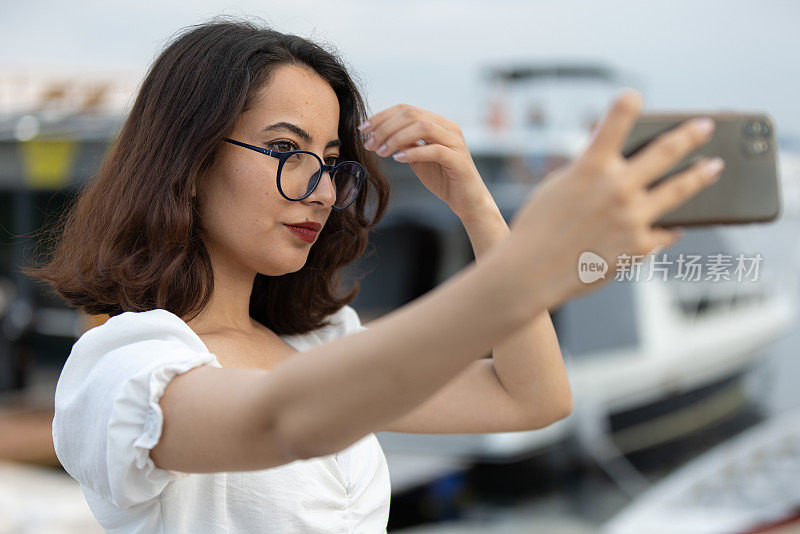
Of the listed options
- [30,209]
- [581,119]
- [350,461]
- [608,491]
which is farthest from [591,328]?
[350,461]

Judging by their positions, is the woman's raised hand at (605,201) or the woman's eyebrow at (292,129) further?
the woman's eyebrow at (292,129)

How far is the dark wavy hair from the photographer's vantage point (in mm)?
1149

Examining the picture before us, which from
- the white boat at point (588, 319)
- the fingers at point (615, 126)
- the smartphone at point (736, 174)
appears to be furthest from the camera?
the white boat at point (588, 319)

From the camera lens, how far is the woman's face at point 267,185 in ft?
3.84

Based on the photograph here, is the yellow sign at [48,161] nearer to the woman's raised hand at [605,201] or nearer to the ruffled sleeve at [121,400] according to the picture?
the ruffled sleeve at [121,400]

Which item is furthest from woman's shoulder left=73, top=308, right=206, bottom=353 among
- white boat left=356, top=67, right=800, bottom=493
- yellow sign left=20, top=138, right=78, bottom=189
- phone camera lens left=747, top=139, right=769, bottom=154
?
yellow sign left=20, top=138, right=78, bottom=189

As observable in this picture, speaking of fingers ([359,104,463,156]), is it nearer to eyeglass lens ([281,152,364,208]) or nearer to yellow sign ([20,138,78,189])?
eyeglass lens ([281,152,364,208])

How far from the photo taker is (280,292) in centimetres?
150

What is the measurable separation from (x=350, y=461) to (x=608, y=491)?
18.4 ft

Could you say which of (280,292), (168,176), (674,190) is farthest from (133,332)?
(674,190)

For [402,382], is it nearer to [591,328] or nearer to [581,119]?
[591,328]

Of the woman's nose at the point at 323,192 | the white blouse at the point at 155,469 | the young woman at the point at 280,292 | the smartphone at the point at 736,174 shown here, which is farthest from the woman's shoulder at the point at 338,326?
the smartphone at the point at 736,174

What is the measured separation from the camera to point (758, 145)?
817 millimetres

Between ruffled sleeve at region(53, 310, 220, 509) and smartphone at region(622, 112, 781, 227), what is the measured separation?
537mm
